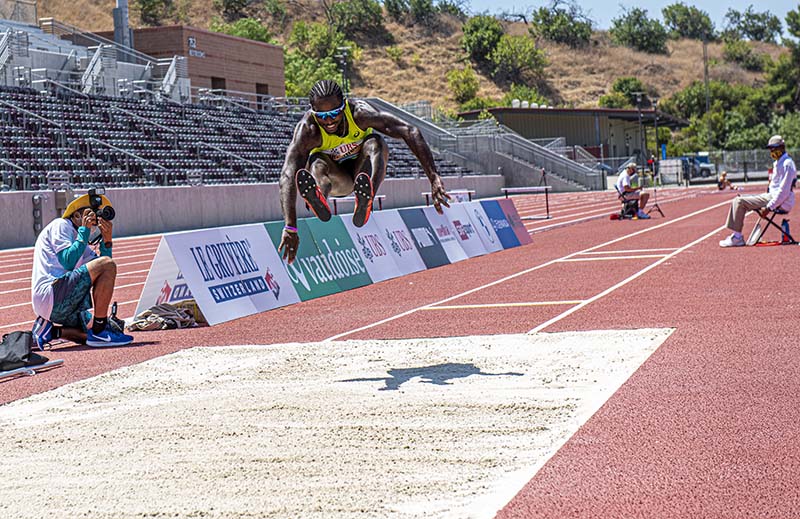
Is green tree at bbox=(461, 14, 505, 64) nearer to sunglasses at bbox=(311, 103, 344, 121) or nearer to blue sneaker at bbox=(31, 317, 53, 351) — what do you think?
blue sneaker at bbox=(31, 317, 53, 351)

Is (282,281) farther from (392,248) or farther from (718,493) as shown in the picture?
(718,493)

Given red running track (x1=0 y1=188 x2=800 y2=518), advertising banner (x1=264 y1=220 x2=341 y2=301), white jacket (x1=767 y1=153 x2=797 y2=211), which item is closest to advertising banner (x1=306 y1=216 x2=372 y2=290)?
advertising banner (x1=264 y1=220 x2=341 y2=301)

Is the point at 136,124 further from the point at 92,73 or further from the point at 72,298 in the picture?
the point at 72,298

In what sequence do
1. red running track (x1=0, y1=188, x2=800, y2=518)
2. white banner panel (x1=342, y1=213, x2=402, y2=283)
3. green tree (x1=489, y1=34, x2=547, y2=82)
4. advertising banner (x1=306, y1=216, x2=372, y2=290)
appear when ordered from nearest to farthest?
red running track (x1=0, y1=188, x2=800, y2=518) → advertising banner (x1=306, y1=216, x2=372, y2=290) → white banner panel (x1=342, y1=213, x2=402, y2=283) → green tree (x1=489, y1=34, x2=547, y2=82)

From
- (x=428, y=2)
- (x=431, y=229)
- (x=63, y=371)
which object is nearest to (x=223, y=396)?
(x=63, y=371)

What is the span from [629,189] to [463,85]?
85.3 m

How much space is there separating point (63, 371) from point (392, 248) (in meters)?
8.97

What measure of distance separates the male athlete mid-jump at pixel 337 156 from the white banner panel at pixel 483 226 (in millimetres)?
13128

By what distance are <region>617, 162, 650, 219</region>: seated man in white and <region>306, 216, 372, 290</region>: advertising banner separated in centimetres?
1346

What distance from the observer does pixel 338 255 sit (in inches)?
637

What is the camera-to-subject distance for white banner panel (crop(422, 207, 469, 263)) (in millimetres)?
20156

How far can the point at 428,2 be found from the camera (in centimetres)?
13838

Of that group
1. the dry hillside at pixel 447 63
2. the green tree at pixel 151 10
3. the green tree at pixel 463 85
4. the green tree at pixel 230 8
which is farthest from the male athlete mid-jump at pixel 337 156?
the green tree at pixel 230 8

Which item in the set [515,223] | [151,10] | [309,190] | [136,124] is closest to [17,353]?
[309,190]
